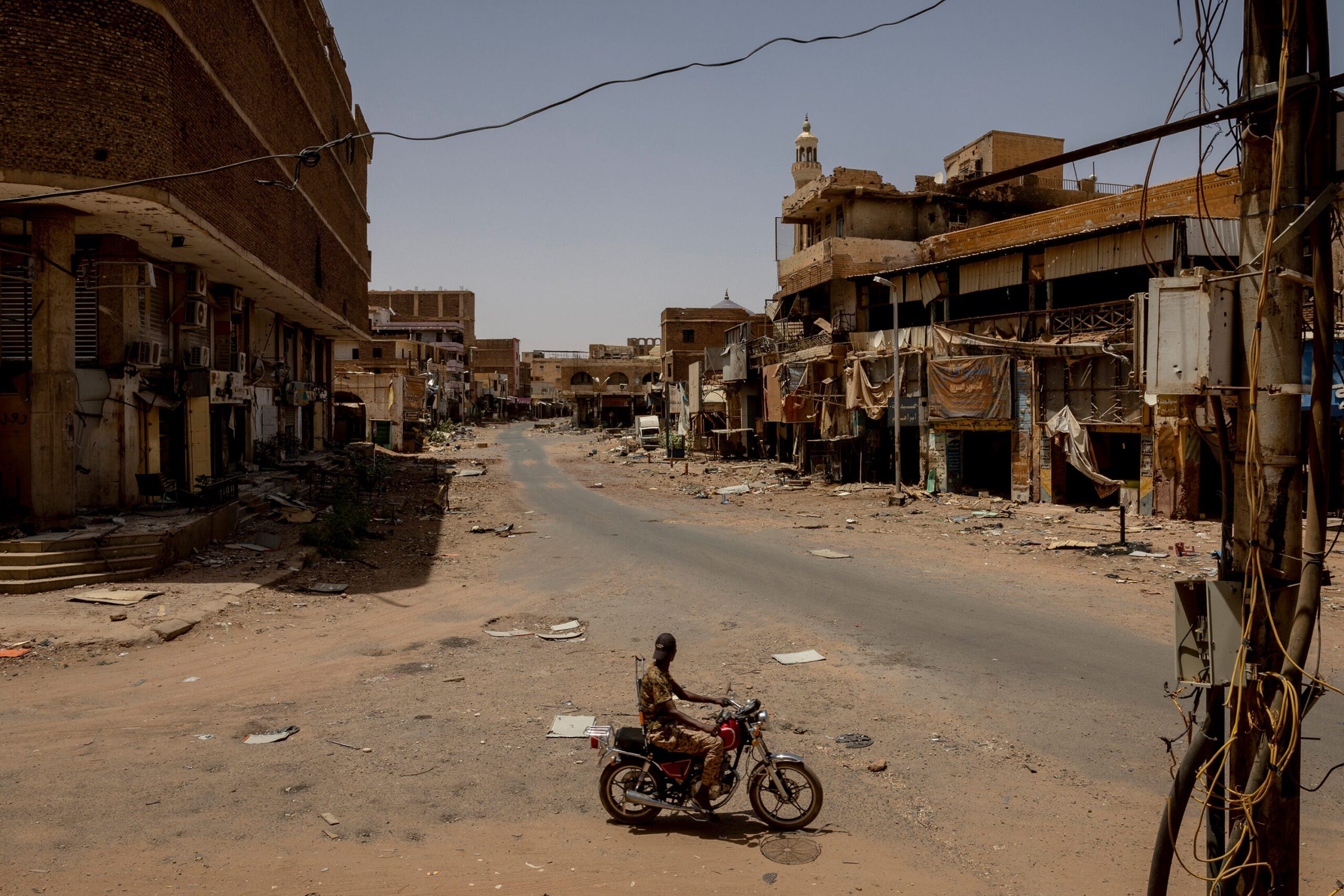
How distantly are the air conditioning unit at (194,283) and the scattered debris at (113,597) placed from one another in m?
9.94

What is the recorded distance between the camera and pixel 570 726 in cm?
783

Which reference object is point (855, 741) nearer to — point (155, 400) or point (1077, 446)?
point (155, 400)

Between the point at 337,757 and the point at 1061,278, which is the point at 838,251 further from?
the point at 337,757

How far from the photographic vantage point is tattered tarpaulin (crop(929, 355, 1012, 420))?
25109mm

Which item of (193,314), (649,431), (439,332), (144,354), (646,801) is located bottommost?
(646,801)

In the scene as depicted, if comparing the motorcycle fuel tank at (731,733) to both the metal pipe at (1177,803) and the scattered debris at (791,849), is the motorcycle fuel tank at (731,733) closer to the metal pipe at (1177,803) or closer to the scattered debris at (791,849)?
the scattered debris at (791,849)

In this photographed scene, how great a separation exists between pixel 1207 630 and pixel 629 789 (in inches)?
151

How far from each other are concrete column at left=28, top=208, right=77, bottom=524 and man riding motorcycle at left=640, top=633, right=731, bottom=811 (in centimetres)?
1372

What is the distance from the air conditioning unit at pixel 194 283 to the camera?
20.2 meters

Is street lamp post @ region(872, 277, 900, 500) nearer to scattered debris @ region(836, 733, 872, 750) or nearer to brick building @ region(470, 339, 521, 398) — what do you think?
scattered debris @ region(836, 733, 872, 750)

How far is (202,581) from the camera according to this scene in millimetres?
13523

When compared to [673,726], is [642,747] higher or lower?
lower

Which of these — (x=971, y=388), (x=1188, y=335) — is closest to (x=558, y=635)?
(x=1188, y=335)

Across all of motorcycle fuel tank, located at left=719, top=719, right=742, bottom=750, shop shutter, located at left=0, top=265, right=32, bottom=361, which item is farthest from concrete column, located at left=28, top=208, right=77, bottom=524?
motorcycle fuel tank, located at left=719, top=719, right=742, bottom=750
